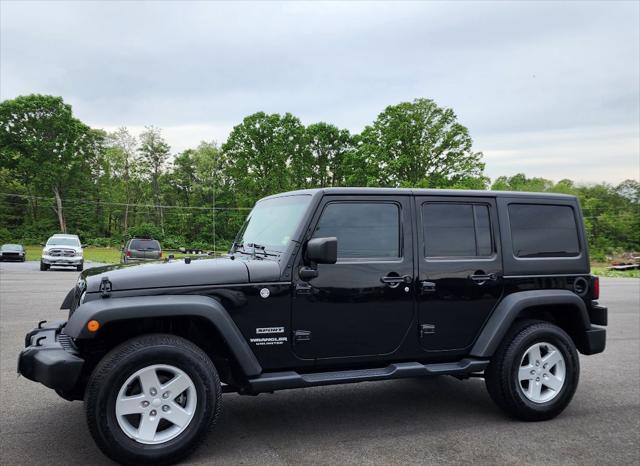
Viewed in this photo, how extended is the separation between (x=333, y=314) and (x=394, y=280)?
591 mm

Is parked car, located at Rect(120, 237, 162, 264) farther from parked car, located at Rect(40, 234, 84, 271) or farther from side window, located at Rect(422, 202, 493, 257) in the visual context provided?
side window, located at Rect(422, 202, 493, 257)

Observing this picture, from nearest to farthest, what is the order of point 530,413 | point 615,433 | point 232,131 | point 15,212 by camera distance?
point 615,433
point 530,413
point 232,131
point 15,212

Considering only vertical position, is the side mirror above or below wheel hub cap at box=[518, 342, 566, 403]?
above

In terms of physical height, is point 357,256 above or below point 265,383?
above

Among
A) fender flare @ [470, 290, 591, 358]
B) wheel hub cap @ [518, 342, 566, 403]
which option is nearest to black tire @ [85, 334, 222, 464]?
fender flare @ [470, 290, 591, 358]

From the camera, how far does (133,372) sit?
11.3 feet

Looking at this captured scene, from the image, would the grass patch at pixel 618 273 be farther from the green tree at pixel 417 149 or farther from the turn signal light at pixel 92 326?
the turn signal light at pixel 92 326

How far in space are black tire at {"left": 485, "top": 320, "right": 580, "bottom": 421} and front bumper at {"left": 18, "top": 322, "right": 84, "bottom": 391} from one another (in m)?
3.34

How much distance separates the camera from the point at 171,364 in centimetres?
352

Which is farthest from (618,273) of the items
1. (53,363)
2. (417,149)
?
(53,363)

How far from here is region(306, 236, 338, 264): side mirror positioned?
3.72 metres

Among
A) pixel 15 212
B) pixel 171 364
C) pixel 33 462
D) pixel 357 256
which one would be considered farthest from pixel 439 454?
pixel 15 212

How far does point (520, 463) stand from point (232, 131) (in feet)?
179

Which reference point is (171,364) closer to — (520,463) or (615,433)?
(520,463)
